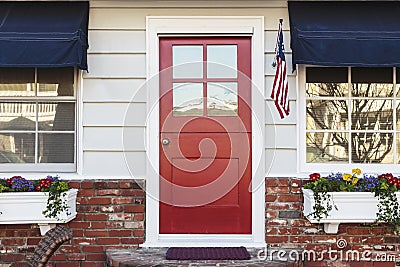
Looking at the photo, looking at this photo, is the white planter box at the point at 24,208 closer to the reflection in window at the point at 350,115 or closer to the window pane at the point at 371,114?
the reflection in window at the point at 350,115

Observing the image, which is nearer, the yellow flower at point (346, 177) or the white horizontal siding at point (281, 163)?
the yellow flower at point (346, 177)

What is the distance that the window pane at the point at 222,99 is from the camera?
4160 mm

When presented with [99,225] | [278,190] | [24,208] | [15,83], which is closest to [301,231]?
[278,190]

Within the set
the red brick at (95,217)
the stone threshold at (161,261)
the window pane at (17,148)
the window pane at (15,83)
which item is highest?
the window pane at (15,83)

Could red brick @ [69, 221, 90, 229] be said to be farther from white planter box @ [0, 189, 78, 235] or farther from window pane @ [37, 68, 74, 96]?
window pane @ [37, 68, 74, 96]

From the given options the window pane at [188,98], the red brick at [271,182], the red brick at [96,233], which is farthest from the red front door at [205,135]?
the red brick at [96,233]

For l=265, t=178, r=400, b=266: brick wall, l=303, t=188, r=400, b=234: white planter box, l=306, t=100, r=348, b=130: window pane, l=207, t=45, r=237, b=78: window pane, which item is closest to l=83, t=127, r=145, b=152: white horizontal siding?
l=207, t=45, r=237, b=78: window pane

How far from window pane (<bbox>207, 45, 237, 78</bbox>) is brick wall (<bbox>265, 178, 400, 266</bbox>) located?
3.20 ft

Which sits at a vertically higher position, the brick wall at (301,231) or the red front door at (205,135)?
the red front door at (205,135)

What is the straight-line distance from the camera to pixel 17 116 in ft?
13.8

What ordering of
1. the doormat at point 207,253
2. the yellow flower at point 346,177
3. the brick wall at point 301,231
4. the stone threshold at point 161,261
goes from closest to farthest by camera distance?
the stone threshold at point 161,261
the doormat at point 207,253
the yellow flower at point 346,177
the brick wall at point 301,231

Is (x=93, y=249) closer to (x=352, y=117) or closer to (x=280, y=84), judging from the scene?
(x=280, y=84)

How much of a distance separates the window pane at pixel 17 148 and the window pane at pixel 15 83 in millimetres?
353

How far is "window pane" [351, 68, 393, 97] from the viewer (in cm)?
419
